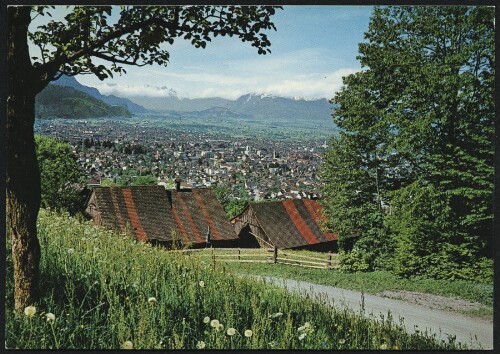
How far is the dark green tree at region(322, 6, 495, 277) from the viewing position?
16.4ft

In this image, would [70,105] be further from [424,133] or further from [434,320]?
[434,320]

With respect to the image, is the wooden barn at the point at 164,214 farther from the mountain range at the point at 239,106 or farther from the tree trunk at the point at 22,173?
the tree trunk at the point at 22,173

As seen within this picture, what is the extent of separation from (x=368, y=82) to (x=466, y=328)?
357cm

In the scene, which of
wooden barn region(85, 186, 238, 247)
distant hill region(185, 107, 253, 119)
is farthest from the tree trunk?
distant hill region(185, 107, 253, 119)

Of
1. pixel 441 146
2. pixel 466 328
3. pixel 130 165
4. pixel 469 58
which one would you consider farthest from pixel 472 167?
pixel 130 165

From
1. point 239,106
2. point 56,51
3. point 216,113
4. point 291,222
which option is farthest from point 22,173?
point 291,222

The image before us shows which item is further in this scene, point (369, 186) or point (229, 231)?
point (369, 186)

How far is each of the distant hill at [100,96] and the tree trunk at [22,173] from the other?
594 mm

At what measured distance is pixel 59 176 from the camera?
5.06 m

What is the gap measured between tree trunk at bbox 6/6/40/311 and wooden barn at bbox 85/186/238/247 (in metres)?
1.35

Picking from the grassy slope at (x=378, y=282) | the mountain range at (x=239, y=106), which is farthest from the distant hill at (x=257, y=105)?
the grassy slope at (x=378, y=282)

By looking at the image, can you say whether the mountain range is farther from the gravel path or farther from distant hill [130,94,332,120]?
the gravel path

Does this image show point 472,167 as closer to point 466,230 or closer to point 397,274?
point 466,230

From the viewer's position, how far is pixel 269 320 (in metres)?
4.05
